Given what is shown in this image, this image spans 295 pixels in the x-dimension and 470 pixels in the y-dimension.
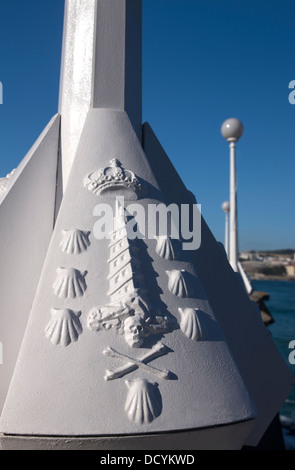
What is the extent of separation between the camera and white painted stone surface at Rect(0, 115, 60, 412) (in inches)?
128

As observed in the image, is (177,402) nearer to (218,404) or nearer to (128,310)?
(218,404)

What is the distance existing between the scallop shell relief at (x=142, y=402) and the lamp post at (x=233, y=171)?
1250cm

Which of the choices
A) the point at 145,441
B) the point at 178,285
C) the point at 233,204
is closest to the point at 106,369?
the point at 145,441

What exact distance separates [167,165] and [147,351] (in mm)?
2047

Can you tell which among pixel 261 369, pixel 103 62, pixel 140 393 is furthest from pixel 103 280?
pixel 103 62

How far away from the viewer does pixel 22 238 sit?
11.8 feet

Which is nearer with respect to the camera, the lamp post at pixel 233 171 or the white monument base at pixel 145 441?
the white monument base at pixel 145 441

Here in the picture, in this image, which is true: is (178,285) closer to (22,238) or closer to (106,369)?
(106,369)

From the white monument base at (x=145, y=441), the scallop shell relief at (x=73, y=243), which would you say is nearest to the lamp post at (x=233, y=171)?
the scallop shell relief at (x=73, y=243)

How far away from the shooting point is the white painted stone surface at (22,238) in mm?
3248

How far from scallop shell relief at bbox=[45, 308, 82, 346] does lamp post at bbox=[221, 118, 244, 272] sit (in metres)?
12.4

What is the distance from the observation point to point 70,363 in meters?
2.58

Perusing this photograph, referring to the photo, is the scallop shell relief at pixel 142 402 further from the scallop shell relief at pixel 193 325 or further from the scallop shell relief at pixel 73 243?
the scallop shell relief at pixel 73 243

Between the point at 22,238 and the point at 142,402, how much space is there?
6.22 ft
